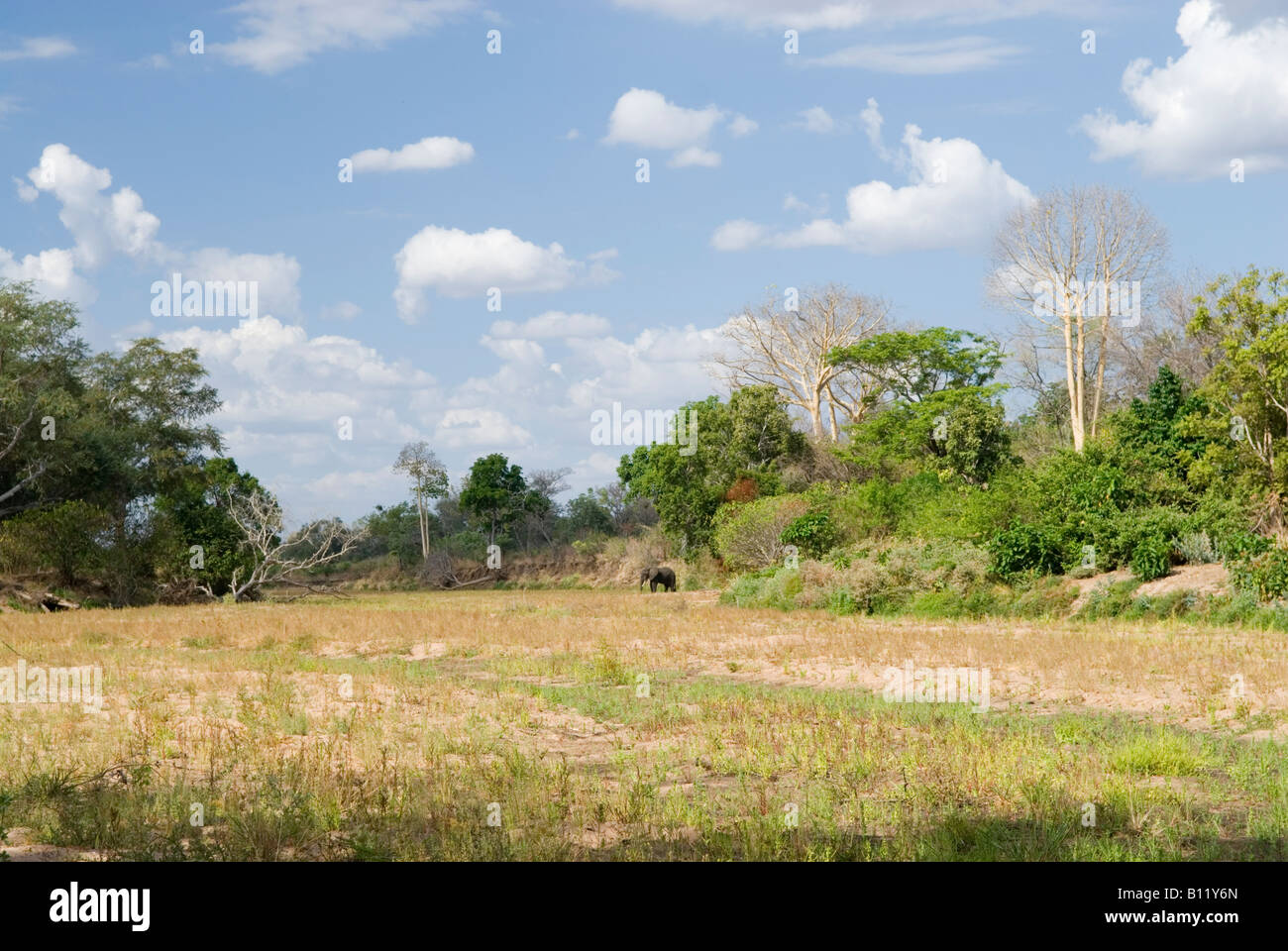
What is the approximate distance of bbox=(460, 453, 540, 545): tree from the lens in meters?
64.2

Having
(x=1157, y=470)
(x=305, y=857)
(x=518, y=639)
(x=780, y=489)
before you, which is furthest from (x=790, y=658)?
(x=780, y=489)

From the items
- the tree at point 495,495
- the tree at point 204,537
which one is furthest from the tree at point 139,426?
the tree at point 495,495

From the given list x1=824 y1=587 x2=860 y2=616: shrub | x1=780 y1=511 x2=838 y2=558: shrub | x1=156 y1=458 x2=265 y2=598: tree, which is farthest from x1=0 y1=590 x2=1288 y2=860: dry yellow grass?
x1=156 y1=458 x2=265 y2=598: tree

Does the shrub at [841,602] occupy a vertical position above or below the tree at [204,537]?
below

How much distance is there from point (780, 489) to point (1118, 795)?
3814 cm

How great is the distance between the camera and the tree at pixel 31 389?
123 ft

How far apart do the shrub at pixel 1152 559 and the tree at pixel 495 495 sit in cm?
4312

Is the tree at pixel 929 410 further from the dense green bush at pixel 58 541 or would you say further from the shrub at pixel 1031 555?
the dense green bush at pixel 58 541

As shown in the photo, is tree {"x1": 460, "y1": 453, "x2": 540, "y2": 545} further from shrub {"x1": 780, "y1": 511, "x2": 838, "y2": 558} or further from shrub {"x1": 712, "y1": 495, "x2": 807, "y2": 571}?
shrub {"x1": 780, "y1": 511, "x2": 838, "y2": 558}

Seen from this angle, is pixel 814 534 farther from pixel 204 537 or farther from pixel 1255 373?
pixel 204 537

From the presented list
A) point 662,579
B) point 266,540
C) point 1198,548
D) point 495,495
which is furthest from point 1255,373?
point 495,495

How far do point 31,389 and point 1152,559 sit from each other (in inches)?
1348

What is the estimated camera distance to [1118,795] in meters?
8.42

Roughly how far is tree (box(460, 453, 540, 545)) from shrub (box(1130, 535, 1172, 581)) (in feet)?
141
